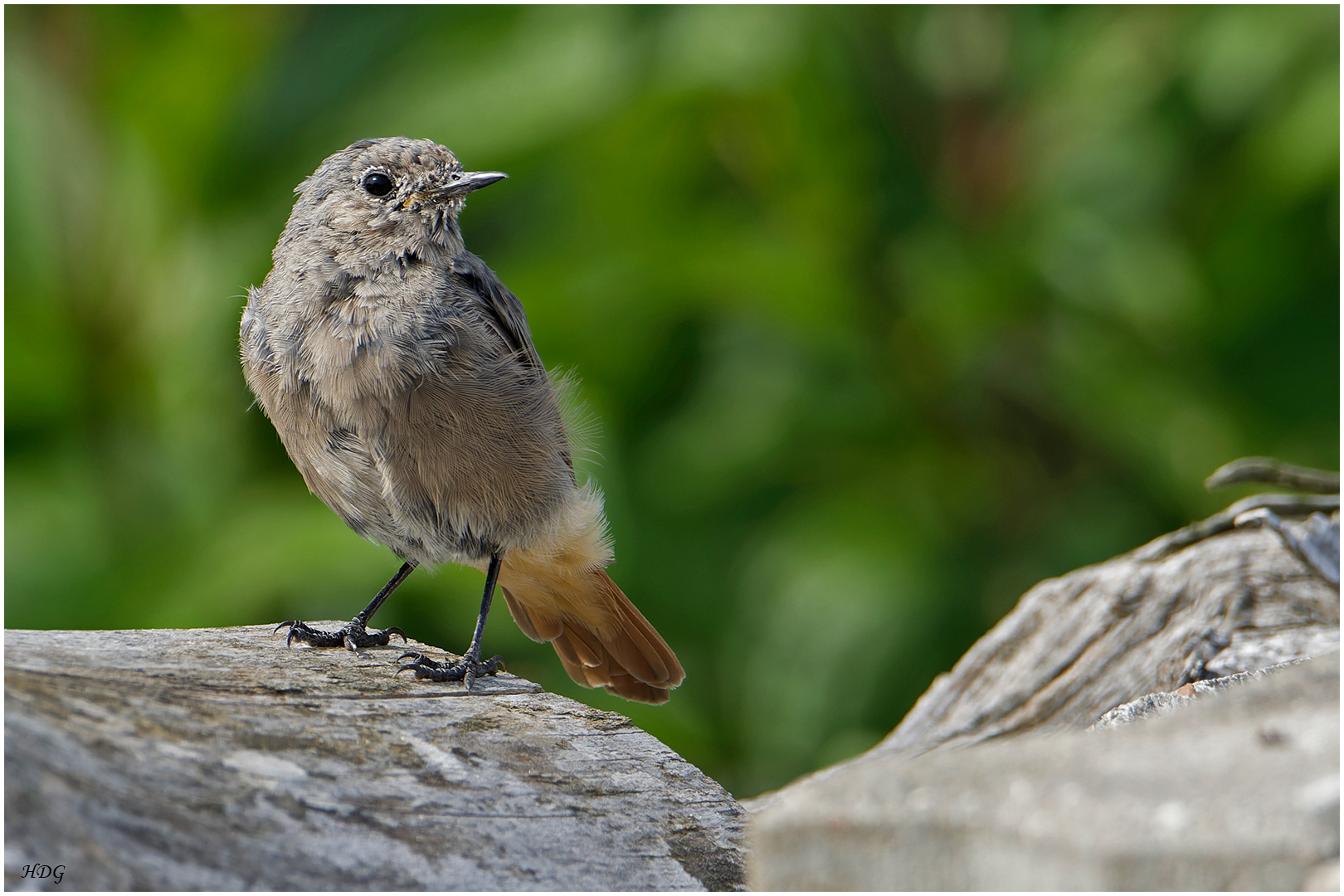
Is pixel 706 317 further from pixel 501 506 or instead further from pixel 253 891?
pixel 253 891

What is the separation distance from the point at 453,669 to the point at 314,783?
1137 millimetres

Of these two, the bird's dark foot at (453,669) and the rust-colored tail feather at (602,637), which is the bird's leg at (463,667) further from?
the rust-colored tail feather at (602,637)

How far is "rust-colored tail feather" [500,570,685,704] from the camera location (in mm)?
4012

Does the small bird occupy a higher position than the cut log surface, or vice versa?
the small bird

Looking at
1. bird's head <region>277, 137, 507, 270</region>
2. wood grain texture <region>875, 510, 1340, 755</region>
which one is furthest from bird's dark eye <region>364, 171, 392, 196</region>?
wood grain texture <region>875, 510, 1340, 755</region>

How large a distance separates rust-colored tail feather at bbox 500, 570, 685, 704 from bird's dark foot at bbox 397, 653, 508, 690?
67 cm

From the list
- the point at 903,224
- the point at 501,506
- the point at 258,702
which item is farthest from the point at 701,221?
the point at 258,702

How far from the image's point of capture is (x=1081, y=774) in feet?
5.12

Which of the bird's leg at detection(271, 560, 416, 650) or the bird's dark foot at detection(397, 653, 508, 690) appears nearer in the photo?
the bird's dark foot at detection(397, 653, 508, 690)

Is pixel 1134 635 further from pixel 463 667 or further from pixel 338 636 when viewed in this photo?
pixel 338 636

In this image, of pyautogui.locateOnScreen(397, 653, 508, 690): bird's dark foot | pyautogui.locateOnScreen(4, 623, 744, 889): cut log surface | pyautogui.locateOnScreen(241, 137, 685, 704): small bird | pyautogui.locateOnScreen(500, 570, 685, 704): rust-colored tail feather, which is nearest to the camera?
pyautogui.locateOnScreen(4, 623, 744, 889): cut log surface

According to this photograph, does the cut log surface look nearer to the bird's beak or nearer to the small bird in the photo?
the small bird

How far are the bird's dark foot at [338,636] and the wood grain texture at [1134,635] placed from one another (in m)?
1.64

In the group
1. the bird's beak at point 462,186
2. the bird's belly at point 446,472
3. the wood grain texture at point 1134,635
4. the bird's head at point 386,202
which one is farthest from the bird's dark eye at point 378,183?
the wood grain texture at point 1134,635
